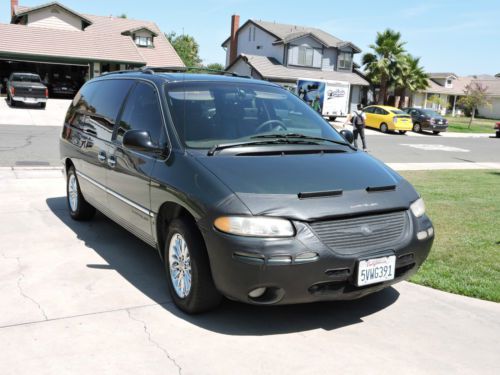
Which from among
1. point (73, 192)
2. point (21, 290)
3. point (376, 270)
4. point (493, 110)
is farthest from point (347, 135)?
point (493, 110)

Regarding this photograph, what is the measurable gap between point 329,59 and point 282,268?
45074 mm

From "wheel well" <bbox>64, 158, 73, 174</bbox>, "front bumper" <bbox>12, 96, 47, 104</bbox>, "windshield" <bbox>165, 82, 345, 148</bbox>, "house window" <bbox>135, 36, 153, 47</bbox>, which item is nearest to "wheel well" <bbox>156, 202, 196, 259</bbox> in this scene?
"windshield" <bbox>165, 82, 345, 148</bbox>

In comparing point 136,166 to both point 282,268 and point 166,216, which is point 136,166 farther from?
point 282,268

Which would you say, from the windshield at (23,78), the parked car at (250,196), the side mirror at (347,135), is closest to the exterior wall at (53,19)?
the windshield at (23,78)

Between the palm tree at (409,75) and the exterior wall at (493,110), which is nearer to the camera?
the palm tree at (409,75)

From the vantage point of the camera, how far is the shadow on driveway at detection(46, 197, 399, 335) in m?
3.87

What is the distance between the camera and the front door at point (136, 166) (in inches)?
176

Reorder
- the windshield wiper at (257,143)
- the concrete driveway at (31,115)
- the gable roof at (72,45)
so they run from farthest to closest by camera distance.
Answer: the gable roof at (72,45)
the concrete driveway at (31,115)
the windshield wiper at (257,143)

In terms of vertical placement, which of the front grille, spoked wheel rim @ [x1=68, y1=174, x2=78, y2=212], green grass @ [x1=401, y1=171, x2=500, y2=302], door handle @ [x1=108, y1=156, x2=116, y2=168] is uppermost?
door handle @ [x1=108, y1=156, x2=116, y2=168]

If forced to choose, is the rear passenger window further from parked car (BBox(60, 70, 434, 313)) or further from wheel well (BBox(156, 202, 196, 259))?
wheel well (BBox(156, 202, 196, 259))

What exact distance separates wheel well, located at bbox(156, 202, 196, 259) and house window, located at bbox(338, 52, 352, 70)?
44663mm

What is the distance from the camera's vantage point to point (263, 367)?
3.28 metres

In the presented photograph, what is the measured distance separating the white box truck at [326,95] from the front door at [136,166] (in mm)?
29421

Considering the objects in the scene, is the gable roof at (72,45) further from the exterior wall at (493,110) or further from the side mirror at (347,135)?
the exterior wall at (493,110)
